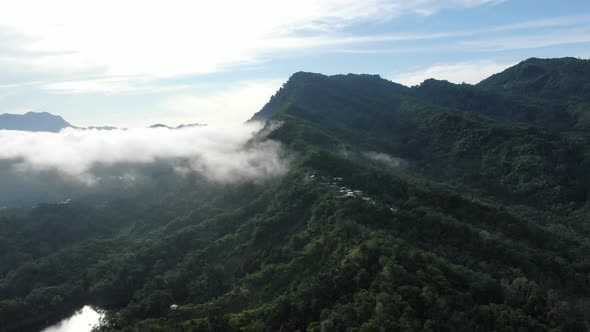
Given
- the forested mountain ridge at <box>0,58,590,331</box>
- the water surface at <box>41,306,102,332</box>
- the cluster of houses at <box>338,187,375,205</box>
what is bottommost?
the water surface at <box>41,306,102,332</box>

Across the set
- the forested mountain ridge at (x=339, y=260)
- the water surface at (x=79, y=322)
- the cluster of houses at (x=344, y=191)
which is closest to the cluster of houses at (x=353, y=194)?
the cluster of houses at (x=344, y=191)

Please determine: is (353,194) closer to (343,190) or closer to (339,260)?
(343,190)

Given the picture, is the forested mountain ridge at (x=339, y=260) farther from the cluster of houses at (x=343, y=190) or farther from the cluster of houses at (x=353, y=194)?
the cluster of houses at (x=343, y=190)

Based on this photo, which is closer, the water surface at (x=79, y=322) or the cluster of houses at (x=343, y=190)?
the water surface at (x=79, y=322)

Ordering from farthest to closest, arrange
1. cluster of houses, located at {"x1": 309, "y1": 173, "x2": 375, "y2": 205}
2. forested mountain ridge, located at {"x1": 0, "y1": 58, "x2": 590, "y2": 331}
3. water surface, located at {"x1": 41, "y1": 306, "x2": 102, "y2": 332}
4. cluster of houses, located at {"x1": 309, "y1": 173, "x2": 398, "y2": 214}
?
cluster of houses, located at {"x1": 309, "y1": 173, "x2": 375, "y2": 205}, water surface, located at {"x1": 41, "y1": 306, "x2": 102, "y2": 332}, cluster of houses, located at {"x1": 309, "y1": 173, "x2": 398, "y2": 214}, forested mountain ridge, located at {"x1": 0, "y1": 58, "x2": 590, "y2": 331}

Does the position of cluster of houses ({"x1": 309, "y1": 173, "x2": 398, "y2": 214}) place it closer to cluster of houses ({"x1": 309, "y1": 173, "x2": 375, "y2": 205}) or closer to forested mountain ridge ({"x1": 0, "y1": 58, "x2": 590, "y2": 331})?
cluster of houses ({"x1": 309, "y1": 173, "x2": 375, "y2": 205})

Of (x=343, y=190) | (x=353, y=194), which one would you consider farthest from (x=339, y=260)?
(x=343, y=190)

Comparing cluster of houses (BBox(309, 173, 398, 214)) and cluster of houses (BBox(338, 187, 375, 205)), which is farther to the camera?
cluster of houses (BBox(338, 187, 375, 205))

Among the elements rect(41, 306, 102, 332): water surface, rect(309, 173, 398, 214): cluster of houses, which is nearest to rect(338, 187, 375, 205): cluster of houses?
rect(309, 173, 398, 214): cluster of houses

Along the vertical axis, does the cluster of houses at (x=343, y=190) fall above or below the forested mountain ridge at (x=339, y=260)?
above

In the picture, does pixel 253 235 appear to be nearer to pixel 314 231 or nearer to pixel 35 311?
pixel 314 231

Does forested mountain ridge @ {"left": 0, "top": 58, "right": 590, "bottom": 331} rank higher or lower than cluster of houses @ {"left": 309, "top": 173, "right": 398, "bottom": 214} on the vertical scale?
lower
